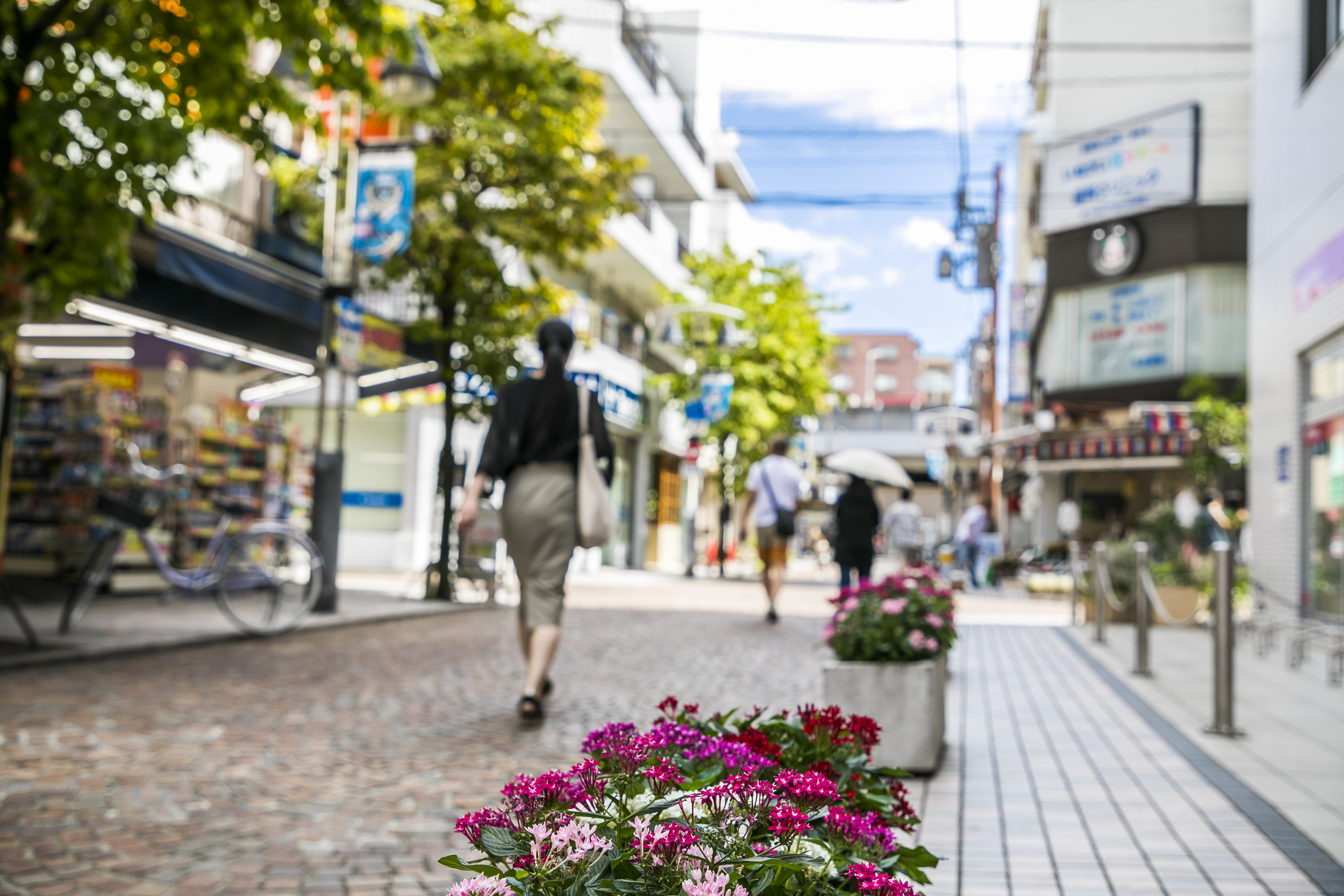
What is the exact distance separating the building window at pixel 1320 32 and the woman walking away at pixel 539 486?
30.6ft

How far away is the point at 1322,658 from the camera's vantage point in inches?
443

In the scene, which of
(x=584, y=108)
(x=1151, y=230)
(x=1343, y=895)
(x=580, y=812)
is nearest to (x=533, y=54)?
(x=584, y=108)

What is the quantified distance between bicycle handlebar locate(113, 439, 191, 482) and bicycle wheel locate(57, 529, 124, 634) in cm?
403

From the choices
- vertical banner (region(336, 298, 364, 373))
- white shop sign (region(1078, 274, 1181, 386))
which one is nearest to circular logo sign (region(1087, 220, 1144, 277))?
white shop sign (region(1078, 274, 1181, 386))

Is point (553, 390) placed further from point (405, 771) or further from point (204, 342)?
point (204, 342)

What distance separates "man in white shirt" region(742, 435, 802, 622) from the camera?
12.3m

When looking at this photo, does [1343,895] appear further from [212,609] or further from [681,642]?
[212,609]

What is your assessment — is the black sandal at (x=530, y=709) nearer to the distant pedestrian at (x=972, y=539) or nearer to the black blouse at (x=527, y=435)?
Result: the black blouse at (x=527, y=435)

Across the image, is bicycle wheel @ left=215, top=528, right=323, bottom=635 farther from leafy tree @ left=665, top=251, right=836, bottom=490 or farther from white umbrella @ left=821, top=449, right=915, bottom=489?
leafy tree @ left=665, top=251, right=836, bottom=490

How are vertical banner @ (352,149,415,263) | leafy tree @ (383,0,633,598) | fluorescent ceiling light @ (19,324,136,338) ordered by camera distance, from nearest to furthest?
vertical banner @ (352,149,415,263) → fluorescent ceiling light @ (19,324,136,338) → leafy tree @ (383,0,633,598)

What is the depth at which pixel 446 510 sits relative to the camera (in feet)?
48.0

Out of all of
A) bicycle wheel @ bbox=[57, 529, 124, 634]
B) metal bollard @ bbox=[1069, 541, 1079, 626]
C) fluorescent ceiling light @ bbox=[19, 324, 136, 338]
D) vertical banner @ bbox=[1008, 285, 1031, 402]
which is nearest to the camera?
bicycle wheel @ bbox=[57, 529, 124, 634]

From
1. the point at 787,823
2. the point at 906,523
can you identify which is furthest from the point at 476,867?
the point at 906,523

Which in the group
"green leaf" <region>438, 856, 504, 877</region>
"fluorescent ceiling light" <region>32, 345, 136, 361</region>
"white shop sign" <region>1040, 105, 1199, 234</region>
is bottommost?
"green leaf" <region>438, 856, 504, 877</region>
